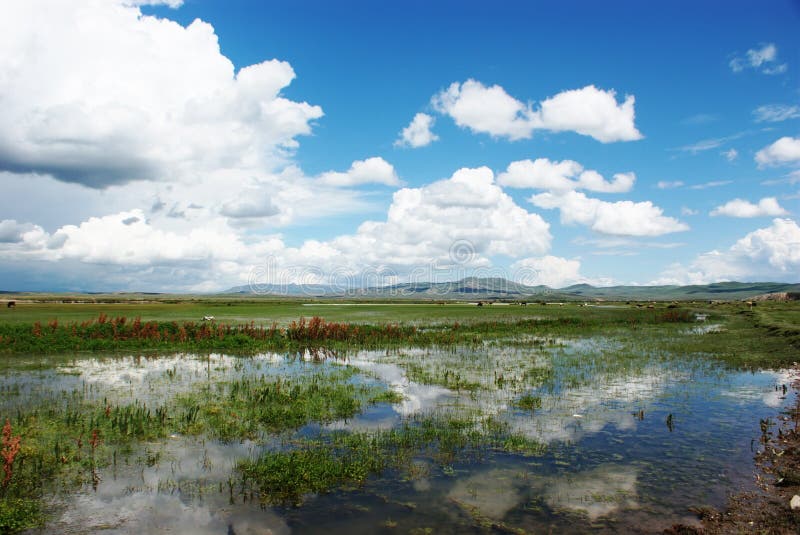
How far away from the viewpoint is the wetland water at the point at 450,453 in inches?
370

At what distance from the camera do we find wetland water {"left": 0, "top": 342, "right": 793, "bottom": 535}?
9391mm

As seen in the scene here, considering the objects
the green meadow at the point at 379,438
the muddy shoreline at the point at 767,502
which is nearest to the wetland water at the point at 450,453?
the green meadow at the point at 379,438

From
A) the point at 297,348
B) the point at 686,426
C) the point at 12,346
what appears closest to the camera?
the point at 686,426

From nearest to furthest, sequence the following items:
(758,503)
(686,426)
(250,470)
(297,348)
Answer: (758,503) < (250,470) < (686,426) < (297,348)

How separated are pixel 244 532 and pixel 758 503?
11.2 m

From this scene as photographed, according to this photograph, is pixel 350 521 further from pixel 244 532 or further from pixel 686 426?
pixel 686 426

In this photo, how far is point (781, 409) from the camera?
689 inches

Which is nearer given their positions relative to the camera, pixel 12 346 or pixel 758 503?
pixel 758 503

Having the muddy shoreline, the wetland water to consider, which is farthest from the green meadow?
the muddy shoreline

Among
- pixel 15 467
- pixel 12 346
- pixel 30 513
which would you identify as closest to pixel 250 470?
pixel 30 513

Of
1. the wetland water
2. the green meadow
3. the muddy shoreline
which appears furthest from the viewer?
the green meadow

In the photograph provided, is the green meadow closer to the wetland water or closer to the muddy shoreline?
the wetland water

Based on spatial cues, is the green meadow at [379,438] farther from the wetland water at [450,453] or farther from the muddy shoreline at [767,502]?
the muddy shoreline at [767,502]

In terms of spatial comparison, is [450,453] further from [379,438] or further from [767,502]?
[767,502]
